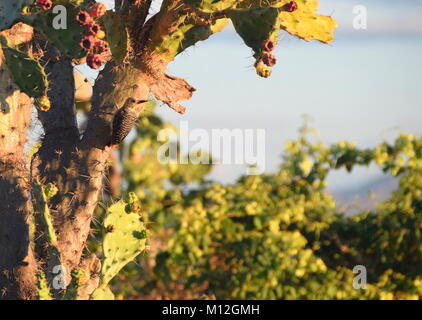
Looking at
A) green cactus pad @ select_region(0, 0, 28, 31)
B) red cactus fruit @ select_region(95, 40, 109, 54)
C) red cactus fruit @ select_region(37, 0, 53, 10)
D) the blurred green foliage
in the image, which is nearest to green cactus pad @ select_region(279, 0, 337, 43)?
red cactus fruit @ select_region(95, 40, 109, 54)

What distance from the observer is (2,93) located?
491 centimetres

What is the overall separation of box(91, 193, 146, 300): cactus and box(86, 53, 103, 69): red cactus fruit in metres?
0.85

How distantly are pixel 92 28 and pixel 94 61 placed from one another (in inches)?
6.9

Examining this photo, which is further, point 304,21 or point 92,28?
point 304,21

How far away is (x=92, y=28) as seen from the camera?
4363mm

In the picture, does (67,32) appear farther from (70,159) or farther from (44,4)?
(70,159)

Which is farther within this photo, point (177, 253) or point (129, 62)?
point (177, 253)

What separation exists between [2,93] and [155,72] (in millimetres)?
893

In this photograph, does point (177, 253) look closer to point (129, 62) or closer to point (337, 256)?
point (337, 256)

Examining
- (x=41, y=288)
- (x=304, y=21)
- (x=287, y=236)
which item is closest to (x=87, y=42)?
(x=41, y=288)

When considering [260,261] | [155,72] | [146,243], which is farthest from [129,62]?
[260,261]

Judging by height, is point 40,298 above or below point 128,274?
above

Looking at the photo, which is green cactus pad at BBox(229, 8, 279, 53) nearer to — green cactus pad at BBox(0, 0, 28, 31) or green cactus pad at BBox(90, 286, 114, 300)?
green cactus pad at BBox(0, 0, 28, 31)
